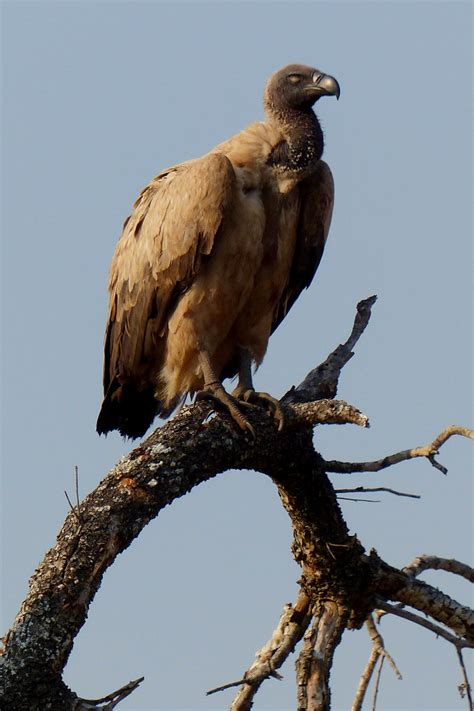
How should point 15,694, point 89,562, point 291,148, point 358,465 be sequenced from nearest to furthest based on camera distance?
point 15,694
point 89,562
point 358,465
point 291,148

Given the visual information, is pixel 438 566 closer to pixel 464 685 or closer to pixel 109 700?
pixel 464 685

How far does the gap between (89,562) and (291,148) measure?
3115mm

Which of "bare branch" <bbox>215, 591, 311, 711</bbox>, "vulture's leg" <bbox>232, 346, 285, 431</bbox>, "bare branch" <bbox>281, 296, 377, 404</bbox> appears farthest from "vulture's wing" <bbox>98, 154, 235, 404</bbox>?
"bare branch" <bbox>215, 591, 311, 711</bbox>

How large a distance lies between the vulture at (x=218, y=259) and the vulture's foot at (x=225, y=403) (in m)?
0.03

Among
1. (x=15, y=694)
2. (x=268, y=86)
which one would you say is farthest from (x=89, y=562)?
(x=268, y=86)

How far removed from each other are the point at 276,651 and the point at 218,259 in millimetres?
2151

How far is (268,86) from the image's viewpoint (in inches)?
274

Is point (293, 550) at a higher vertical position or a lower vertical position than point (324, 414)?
lower

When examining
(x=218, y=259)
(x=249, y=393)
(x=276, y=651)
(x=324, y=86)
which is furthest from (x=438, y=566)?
(x=324, y=86)

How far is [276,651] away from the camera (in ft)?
16.9

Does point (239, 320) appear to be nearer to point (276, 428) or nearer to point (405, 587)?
point (276, 428)

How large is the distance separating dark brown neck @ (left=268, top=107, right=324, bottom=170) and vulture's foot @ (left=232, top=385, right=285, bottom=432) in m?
1.27

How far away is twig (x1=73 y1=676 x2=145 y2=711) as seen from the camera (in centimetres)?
381

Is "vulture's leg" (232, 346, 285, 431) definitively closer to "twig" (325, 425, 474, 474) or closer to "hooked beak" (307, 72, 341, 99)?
"twig" (325, 425, 474, 474)
